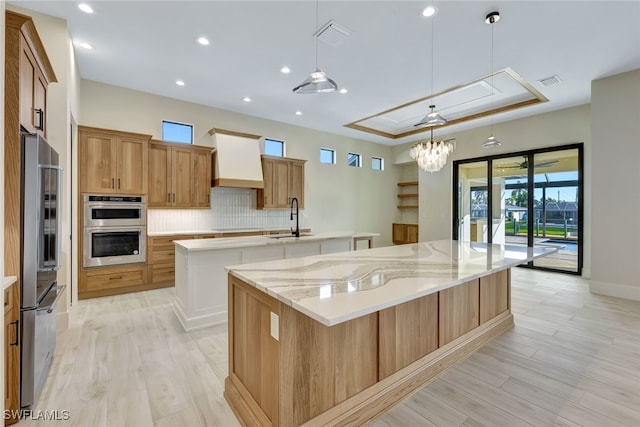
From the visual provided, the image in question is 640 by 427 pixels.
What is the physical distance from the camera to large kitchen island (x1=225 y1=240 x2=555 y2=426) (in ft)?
4.78

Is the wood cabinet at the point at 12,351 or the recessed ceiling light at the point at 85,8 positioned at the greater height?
the recessed ceiling light at the point at 85,8

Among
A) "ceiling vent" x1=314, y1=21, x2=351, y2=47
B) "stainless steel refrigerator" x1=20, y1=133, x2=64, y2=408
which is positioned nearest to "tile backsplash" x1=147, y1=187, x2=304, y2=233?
"stainless steel refrigerator" x1=20, y1=133, x2=64, y2=408

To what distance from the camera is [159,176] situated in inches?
191

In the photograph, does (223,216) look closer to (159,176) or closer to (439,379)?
(159,176)

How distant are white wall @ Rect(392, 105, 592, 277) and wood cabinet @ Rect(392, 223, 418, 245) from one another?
399mm

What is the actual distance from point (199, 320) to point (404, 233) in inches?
271

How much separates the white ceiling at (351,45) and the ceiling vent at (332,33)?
0.06 metres

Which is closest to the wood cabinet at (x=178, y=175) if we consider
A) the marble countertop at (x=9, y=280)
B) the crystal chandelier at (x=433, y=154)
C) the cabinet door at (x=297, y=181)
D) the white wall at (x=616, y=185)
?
the cabinet door at (x=297, y=181)

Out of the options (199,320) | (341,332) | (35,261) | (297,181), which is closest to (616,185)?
(341,332)

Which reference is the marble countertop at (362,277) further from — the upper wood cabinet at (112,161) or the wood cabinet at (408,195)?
the wood cabinet at (408,195)

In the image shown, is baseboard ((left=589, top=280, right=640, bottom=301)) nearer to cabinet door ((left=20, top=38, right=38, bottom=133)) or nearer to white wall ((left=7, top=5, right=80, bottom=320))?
cabinet door ((left=20, top=38, right=38, bottom=133))

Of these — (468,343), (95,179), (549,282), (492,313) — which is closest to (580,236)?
(549,282)

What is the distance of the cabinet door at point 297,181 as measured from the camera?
6.50 metres

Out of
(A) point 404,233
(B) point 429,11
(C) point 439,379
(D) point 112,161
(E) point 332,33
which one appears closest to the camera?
(C) point 439,379
